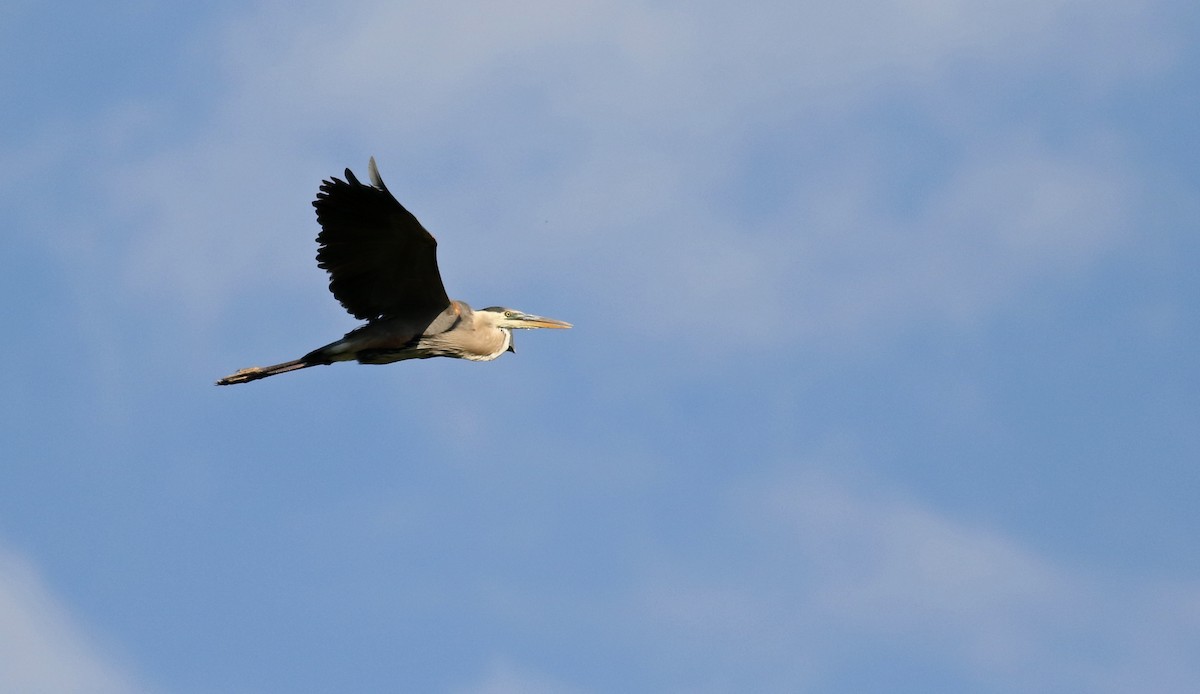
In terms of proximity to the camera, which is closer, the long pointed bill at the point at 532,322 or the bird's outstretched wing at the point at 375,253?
the bird's outstretched wing at the point at 375,253

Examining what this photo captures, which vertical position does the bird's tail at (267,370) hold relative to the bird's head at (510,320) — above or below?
below

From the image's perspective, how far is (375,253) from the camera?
1461cm

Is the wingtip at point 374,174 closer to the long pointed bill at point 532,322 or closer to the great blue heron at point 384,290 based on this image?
the great blue heron at point 384,290

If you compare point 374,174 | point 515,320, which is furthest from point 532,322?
point 374,174

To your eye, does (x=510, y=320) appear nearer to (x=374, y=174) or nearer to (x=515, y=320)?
(x=515, y=320)

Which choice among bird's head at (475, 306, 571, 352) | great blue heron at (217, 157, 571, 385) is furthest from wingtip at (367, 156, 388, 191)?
bird's head at (475, 306, 571, 352)

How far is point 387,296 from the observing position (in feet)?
49.5

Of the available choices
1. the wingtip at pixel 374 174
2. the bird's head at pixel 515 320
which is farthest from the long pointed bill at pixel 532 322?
the wingtip at pixel 374 174

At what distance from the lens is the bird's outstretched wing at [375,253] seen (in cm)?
1396

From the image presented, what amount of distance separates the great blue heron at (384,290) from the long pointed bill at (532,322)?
1.23 ft

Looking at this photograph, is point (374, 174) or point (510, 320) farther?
point (510, 320)

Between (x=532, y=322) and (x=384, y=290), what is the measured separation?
222cm

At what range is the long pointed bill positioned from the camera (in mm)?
16578

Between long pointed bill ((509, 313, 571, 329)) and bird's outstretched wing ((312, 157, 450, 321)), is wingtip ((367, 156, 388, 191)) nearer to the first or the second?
bird's outstretched wing ((312, 157, 450, 321))
